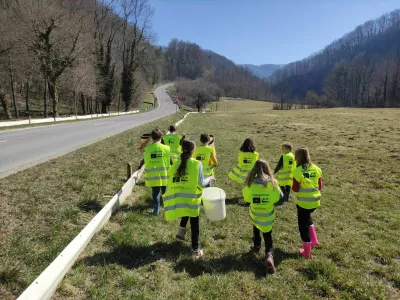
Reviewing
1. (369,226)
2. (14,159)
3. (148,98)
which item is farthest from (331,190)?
(148,98)

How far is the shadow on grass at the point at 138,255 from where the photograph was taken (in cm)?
448

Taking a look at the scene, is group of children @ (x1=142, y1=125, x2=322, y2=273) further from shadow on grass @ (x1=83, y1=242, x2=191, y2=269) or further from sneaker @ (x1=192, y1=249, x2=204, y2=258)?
shadow on grass @ (x1=83, y1=242, x2=191, y2=269)

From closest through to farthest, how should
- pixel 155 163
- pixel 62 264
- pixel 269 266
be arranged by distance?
pixel 62 264 → pixel 269 266 → pixel 155 163

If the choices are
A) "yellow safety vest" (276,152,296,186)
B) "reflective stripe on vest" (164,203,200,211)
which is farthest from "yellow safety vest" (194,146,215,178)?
"reflective stripe on vest" (164,203,200,211)

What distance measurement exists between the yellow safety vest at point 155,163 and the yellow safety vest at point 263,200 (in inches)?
92.1

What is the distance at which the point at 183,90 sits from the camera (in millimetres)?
106688

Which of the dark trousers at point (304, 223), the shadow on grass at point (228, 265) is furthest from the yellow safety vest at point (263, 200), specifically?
the dark trousers at point (304, 223)

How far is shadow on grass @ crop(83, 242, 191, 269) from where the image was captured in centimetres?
448

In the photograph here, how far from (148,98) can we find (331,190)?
115 meters

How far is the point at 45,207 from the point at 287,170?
18.8 feet

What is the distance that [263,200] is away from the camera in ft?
15.4

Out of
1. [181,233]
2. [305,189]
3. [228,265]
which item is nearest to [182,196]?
[181,233]

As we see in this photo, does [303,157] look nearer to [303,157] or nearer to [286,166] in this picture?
[303,157]

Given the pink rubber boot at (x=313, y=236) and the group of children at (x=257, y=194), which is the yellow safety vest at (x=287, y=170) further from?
the pink rubber boot at (x=313, y=236)
